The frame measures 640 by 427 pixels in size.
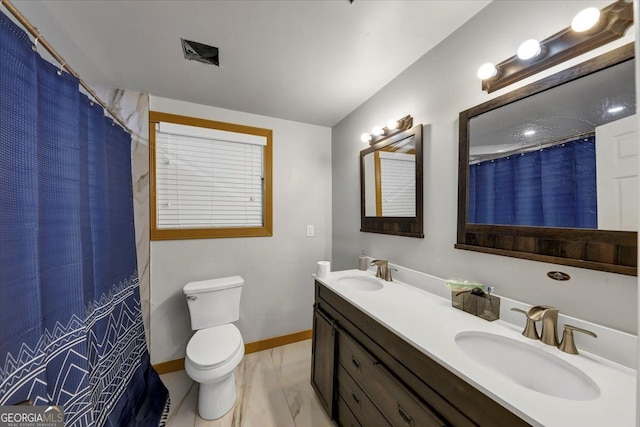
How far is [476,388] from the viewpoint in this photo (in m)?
0.66

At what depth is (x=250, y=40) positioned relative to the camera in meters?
1.34

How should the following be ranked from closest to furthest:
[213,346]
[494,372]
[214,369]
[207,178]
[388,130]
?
[494,372] < [214,369] < [213,346] < [388,130] < [207,178]

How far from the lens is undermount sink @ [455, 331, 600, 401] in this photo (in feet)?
2.35

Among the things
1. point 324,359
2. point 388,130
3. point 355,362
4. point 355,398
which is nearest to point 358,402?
point 355,398

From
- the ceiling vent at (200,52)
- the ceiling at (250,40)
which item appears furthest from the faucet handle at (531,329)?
the ceiling vent at (200,52)

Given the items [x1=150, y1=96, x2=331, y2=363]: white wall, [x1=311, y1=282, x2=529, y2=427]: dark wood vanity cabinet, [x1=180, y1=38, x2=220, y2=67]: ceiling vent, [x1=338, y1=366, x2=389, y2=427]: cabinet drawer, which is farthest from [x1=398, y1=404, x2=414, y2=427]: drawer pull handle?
[x1=180, y1=38, x2=220, y2=67]: ceiling vent

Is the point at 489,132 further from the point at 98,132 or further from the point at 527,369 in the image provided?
the point at 98,132

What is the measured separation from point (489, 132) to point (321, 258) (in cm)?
188

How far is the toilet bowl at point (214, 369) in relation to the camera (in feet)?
4.76

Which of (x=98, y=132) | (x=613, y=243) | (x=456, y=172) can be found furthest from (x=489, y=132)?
(x=98, y=132)

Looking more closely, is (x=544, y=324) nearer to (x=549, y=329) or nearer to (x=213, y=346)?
(x=549, y=329)

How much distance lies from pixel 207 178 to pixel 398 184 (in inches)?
65.3

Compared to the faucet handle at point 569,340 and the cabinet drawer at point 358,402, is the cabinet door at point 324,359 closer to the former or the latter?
the cabinet drawer at point 358,402

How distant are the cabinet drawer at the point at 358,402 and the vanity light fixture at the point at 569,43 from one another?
5.26 feet
